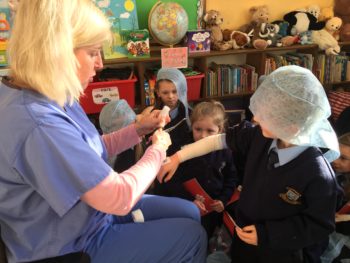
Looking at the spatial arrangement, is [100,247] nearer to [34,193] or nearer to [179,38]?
[34,193]

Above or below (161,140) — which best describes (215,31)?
above

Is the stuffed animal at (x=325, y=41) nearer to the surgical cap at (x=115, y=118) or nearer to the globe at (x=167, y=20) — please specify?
the globe at (x=167, y=20)

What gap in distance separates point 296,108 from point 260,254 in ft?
1.99

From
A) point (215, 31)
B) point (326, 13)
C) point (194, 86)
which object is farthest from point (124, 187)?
point (326, 13)

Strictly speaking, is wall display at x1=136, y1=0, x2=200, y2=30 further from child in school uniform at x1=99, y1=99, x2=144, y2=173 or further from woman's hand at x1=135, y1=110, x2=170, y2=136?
woman's hand at x1=135, y1=110, x2=170, y2=136

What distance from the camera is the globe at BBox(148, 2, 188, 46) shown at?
2367mm

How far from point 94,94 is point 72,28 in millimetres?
1639

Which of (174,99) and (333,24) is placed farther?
(333,24)

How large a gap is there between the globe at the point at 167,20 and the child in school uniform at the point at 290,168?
4.96ft

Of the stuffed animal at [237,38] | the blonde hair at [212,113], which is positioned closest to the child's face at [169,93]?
the blonde hair at [212,113]

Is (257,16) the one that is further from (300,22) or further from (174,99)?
(174,99)

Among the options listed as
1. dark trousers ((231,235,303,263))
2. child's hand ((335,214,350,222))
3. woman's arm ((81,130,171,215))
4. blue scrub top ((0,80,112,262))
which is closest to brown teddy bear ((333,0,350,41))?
child's hand ((335,214,350,222))

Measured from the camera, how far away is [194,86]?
2625 millimetres

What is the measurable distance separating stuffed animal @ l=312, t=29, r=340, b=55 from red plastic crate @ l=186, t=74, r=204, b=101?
1137mm
